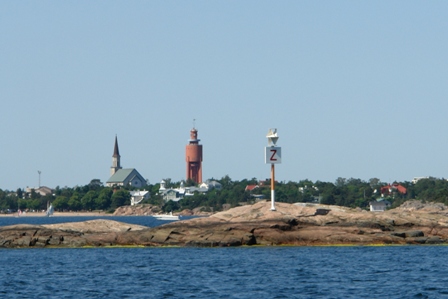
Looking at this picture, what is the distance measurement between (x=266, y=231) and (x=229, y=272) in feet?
46.3

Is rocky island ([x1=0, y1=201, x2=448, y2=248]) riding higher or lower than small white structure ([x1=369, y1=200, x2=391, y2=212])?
lower

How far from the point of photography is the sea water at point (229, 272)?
38.4 m

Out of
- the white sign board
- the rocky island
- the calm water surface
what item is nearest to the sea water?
the calm water surface

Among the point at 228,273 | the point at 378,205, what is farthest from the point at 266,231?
the point at 378,205

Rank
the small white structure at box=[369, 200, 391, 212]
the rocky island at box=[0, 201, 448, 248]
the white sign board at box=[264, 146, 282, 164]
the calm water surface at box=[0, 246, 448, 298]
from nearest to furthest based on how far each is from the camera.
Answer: the calm water surface at box=[0, 246, 448, 298] → the rocky island at box=[0, 201, 448, 248] → the white sign board at box=[264, 146, 282, 164] → the small white structure at box=[369, 200, 391, 212]

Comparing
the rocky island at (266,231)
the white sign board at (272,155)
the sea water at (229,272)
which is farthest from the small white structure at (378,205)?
the sea water at (229,272)

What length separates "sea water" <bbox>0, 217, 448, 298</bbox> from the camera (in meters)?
38.4

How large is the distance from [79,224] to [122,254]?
37.5 ft

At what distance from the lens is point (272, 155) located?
63188 millimetres

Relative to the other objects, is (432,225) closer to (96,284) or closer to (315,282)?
(315,282)

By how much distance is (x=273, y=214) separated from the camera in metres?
61.6

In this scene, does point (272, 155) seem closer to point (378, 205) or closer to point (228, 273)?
point (228, 273)

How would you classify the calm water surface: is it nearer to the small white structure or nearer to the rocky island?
the rocky island

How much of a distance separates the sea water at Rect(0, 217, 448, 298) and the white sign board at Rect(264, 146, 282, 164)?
8.09 meters
